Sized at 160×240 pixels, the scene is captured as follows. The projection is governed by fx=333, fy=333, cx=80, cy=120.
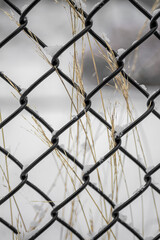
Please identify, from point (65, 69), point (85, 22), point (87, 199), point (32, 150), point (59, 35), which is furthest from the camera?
point (59, 35)

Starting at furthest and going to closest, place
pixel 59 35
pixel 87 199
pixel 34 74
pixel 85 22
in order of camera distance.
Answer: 1. pixel 59 35
2. pixel 34 74
3. pixel 87 199
4. pixel 85 22

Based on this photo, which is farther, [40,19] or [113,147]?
[40,19]

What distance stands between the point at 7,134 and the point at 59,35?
1466mm

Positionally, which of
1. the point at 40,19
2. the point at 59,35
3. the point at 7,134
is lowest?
the point at 7,134

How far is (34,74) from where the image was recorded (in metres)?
2.78

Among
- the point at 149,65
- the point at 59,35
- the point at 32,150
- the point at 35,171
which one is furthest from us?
the point at 59,35

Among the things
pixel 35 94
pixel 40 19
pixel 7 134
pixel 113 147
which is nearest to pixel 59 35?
pixel 40 19

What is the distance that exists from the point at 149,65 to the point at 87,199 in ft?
5.89

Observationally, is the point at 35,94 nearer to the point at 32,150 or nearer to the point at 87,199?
the point at 32,150

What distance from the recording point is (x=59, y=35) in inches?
127

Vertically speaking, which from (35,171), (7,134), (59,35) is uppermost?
(59,35)

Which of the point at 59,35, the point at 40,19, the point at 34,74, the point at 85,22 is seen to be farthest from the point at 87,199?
the point at 40,19

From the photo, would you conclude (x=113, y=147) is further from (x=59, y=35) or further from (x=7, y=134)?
(x=59, y=35)

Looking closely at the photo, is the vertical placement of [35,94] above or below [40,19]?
below
